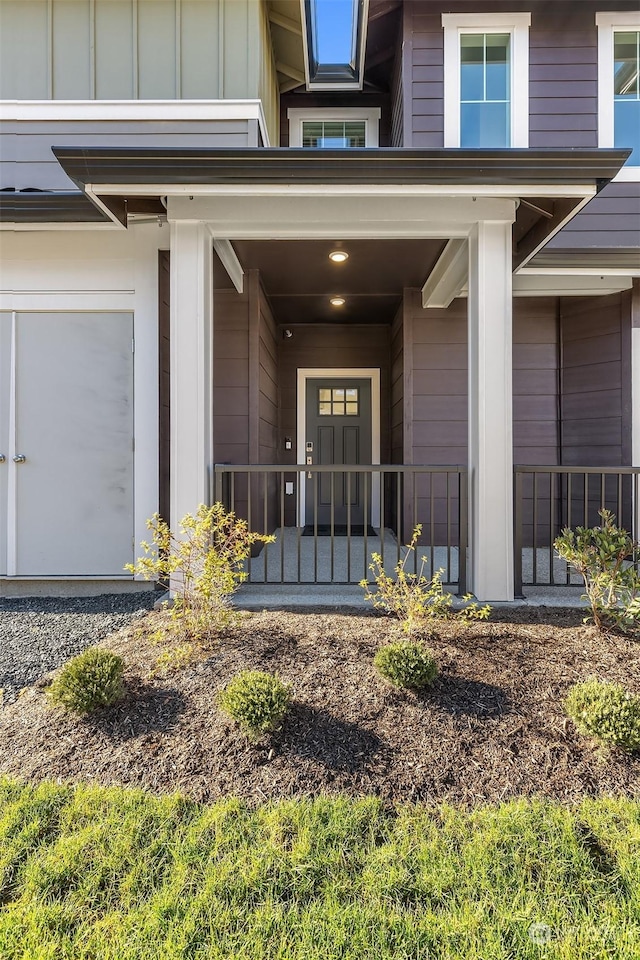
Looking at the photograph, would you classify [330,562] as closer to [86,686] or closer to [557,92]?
[86,686]

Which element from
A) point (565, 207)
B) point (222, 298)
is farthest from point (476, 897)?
point (222, 298)

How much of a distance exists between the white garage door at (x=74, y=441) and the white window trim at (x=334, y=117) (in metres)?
3.82

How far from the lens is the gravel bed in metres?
2.55

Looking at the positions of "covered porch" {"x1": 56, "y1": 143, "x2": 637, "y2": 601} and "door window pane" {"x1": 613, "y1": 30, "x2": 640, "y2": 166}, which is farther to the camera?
"door window pane" {"x1": 613, "y1": 30, "x2": 640, "y2": 166}

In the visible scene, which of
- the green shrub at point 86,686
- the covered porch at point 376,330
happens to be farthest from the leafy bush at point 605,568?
the green shrub at point 86,686

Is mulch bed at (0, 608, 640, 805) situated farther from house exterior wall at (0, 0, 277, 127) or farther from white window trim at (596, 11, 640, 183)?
white window trim at (596, 11, 640, 183)

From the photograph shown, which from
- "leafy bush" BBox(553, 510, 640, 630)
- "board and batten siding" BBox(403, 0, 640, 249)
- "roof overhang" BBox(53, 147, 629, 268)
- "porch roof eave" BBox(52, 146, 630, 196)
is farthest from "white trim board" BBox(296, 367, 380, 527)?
"leafy bush" BBox(553, 510, 640, 630)

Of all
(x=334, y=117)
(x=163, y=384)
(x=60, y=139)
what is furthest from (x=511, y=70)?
(x=163, y=384)

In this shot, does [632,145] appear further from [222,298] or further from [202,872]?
[202,872]

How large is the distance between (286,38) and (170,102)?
174 centimetres

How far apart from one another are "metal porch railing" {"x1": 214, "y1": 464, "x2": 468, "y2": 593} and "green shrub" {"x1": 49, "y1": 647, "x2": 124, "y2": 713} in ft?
4.63

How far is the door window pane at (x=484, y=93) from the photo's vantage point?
4660 mm

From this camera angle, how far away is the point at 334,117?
19.2ft

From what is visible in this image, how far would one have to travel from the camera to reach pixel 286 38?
15.9 feet
